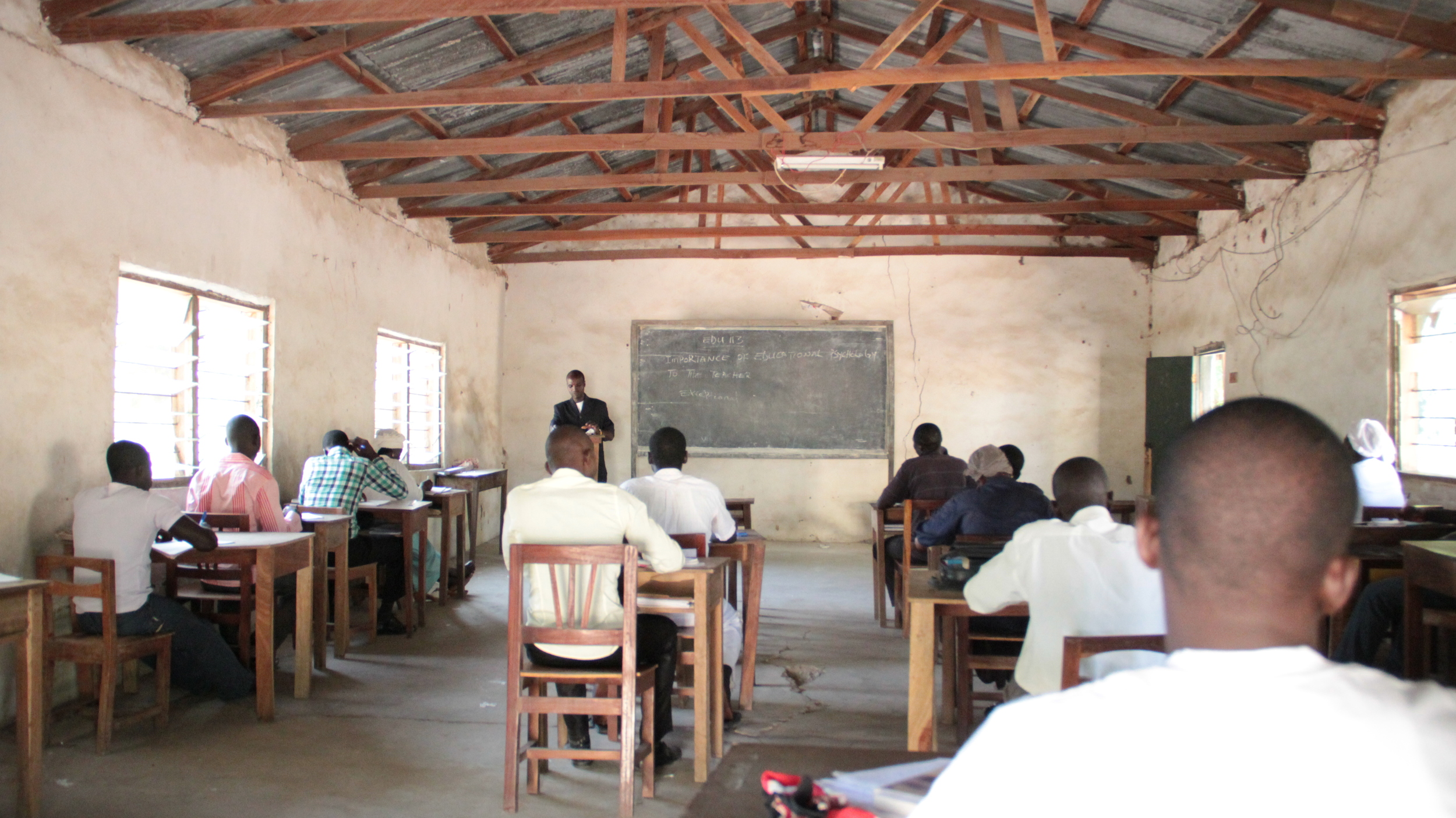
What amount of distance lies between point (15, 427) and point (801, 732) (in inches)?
126

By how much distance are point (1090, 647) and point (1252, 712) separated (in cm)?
114

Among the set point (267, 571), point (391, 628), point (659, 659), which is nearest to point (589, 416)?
point (391, 628)

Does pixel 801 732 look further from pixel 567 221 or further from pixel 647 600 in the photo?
pixel 567 221

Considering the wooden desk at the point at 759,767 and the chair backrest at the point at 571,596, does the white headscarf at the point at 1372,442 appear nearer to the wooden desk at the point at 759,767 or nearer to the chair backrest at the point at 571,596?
the chair backrest at the point at 571,596

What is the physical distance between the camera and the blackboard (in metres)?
9.06

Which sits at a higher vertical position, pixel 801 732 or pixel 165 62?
pixel 165 62

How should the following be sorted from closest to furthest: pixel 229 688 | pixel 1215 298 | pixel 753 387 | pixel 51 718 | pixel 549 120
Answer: pixel 51 718 → pixel 229 688 → pixel 549 120 → pixel 1215 298 → pixel 753 387

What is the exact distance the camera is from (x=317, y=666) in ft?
14.3

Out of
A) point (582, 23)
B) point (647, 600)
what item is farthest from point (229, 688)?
point (582, 23)

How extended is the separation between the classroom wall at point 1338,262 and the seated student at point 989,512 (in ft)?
8.12

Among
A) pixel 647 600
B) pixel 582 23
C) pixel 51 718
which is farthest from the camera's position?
pixel 582 23

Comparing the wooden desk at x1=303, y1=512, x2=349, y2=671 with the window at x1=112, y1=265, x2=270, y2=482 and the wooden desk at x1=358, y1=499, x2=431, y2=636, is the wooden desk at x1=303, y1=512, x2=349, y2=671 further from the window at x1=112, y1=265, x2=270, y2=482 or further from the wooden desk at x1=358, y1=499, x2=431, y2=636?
the window at x1=112, y1=265, x2=270, y2=482

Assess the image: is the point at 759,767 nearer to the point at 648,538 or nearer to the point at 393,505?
the point at 648,538

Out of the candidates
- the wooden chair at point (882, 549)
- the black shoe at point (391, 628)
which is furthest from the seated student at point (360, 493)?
the wooden chair at point (882, 549)
